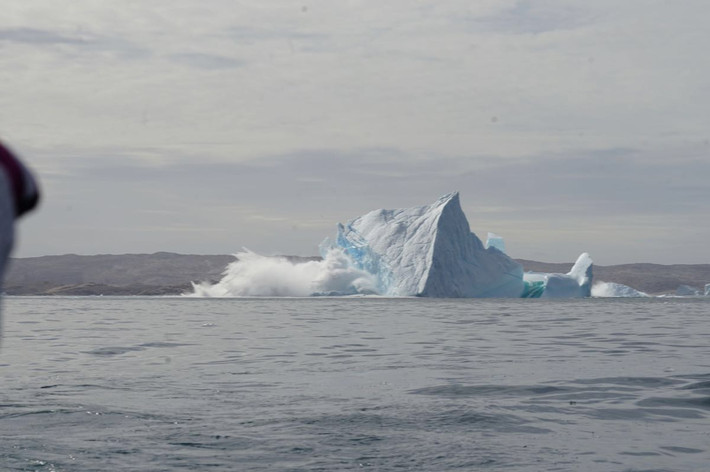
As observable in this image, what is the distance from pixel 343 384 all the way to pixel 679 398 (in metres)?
4.69

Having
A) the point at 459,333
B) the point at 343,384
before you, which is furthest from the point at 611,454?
the point at 459,333

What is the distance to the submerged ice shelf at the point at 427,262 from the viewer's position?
50219mm

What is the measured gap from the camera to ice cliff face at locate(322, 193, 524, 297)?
50.1 meters

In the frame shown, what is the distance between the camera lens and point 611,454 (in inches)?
298

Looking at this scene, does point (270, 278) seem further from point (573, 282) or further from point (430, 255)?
point (573, 282)

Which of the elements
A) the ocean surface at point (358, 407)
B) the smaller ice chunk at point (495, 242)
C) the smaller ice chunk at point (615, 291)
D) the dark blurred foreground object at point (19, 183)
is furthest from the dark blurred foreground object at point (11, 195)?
the smaller ice chunk at point (615, 291)

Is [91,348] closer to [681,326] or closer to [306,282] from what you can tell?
[681,326]

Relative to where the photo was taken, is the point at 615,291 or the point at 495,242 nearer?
the point at 495,242

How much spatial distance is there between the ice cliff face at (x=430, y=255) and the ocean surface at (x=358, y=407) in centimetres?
2954

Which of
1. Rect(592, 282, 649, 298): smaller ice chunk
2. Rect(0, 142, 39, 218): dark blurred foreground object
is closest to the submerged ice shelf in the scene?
Rect(592, 282, 649, 298): smaller ice chunk

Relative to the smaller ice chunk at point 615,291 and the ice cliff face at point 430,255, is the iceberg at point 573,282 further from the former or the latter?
the smaller ice chunk at point 615,291

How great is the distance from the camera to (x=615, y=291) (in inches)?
2719

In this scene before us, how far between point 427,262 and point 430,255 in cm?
57

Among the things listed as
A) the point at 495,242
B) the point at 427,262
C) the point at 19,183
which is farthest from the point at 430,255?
the point at 19,183
